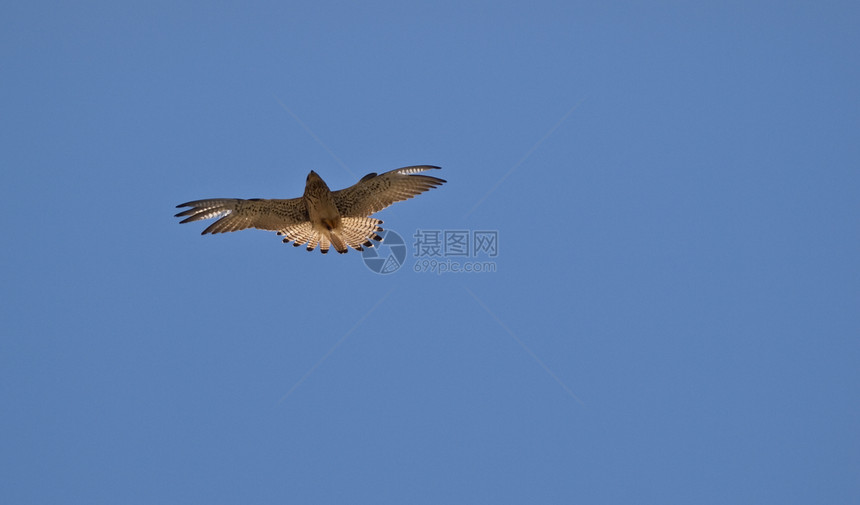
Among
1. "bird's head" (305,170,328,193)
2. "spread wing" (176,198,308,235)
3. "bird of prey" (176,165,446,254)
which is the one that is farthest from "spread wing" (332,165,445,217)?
"spread wing" (176,198,308,235)

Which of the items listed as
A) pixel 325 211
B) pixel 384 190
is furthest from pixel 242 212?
pixel 384 190

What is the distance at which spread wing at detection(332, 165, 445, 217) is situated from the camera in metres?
11.5

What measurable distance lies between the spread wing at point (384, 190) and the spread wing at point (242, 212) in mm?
735

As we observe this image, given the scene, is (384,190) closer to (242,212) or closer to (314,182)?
(314,182)

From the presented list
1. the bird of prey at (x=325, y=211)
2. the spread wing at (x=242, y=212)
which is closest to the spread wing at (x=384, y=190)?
the bird of prey at (x=325, y=211)

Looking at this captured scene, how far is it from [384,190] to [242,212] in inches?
92.7

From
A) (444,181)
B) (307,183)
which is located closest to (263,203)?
(307,183)

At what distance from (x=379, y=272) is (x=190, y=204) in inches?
131

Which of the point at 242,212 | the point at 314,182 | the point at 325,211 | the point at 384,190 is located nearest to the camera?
the point at 314,182

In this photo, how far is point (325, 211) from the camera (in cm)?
1130

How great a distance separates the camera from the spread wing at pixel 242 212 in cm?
1128

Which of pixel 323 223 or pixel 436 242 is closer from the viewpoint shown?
pixel 323 223

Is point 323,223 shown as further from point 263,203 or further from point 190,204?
point 190,204

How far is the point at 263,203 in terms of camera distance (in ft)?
37.3
